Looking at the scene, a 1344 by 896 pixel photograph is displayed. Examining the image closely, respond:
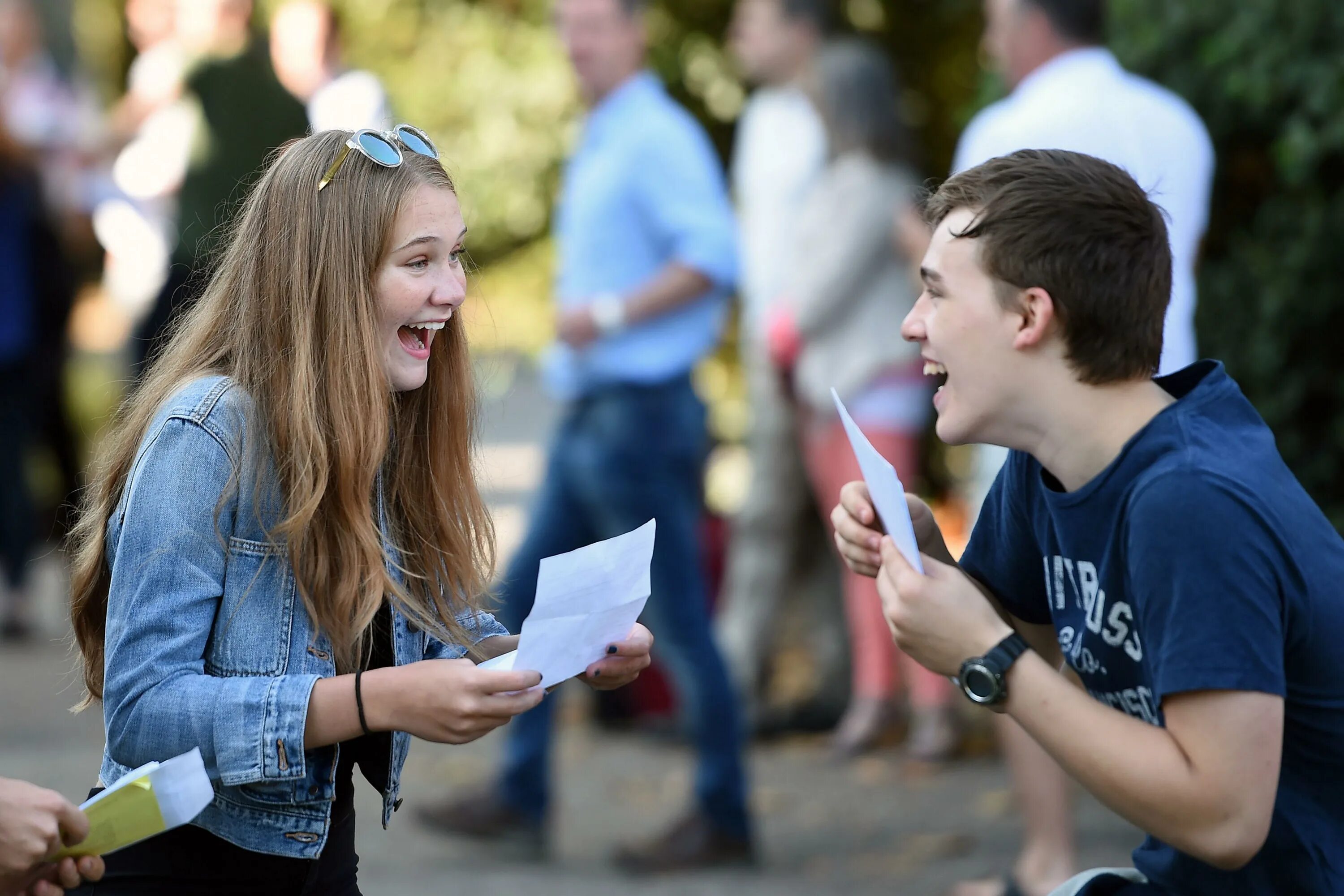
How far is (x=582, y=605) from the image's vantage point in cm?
208

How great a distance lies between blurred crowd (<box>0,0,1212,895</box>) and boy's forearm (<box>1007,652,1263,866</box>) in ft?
6.33

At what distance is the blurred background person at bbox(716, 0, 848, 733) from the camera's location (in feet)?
19.2

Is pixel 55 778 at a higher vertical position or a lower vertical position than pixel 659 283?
lower

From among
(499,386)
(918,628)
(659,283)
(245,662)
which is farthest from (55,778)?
(499,386)

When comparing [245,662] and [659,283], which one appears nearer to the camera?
[245,662]

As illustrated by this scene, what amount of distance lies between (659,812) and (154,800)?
11.0 ft

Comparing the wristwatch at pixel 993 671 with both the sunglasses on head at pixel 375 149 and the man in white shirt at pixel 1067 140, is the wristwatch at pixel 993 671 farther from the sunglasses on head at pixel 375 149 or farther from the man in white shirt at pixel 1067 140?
the man in white shirt at pixel 1067 140

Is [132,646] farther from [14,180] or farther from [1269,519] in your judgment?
[14,180]

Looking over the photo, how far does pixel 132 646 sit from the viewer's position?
2.03 meters

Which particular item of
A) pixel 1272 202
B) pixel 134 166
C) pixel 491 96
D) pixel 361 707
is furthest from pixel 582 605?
pixel 491 96

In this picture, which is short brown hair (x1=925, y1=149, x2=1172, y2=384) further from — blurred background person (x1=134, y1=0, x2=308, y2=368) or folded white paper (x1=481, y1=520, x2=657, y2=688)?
blurred background person (x1=134, y1=0, x2=308, y2=368)

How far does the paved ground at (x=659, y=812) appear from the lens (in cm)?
446

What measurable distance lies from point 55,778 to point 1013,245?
14.0ft

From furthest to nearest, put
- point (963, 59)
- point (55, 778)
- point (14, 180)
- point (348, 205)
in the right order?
point (963, 59) < point (14, 180) < point (55, 778) < point (348, 205)
